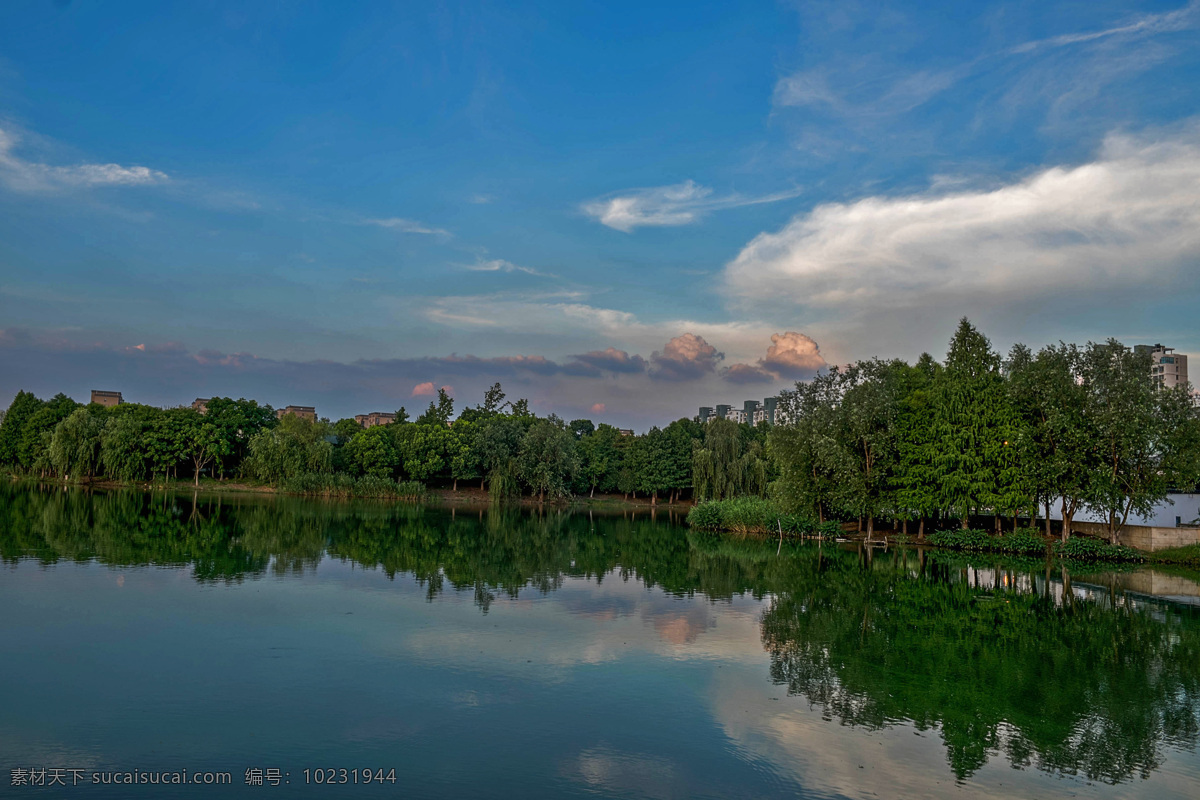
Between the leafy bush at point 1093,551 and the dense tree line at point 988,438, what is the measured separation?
1.07m

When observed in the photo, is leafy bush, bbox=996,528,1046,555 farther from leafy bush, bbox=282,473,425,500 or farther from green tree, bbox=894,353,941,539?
leafy bush, bbox=282,473,425,500

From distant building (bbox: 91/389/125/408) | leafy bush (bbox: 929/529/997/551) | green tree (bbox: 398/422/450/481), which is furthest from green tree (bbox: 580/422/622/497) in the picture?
distant building (bbox: 91/389/125/408)

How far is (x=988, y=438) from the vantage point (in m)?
37.9

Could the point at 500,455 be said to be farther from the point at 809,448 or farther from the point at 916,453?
the point at 916,453

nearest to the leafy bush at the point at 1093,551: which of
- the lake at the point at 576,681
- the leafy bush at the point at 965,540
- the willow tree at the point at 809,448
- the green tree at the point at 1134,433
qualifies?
the green tree at the point at 1134,433

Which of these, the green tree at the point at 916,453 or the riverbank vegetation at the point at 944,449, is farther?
the green tree at the point at 916,453

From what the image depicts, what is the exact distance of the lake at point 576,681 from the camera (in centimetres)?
907

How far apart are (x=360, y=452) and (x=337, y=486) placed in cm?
821

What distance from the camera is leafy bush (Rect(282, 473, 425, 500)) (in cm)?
6925

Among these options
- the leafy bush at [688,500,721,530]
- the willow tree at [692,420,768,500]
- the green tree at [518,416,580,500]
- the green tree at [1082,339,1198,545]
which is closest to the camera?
the green tree at [1082,339,1198,545]

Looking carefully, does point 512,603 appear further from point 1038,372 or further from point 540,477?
point 540,477

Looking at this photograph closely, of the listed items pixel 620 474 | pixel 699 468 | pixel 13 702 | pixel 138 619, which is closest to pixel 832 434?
pixel 699 468

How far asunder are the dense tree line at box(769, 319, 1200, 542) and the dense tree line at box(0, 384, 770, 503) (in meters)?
20.9

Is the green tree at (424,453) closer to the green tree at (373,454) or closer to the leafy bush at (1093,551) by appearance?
the green tree at (373,454)
